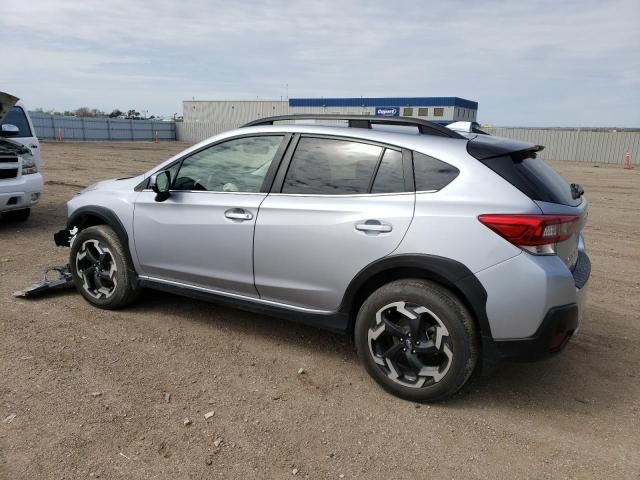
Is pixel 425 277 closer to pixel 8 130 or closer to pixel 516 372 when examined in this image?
pixel 516 372

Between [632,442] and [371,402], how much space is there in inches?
58.8

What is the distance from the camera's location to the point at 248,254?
3.75 metres

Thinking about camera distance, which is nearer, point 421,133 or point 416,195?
point 416,195

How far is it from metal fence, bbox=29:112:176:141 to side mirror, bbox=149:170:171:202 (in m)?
36.9

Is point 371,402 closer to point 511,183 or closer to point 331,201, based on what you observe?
point 331,201

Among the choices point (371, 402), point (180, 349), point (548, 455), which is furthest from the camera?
point (180, 349)

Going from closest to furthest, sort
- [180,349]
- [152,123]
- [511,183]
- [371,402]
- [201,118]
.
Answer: [511,183] < [371,402] < [180,349] < [152,123] < [201,118]

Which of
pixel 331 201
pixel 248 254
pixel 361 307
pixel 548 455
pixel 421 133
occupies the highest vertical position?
pixel 421 133

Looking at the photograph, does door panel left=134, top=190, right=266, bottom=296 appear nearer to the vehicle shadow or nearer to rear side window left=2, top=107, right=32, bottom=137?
the vehicle shadow

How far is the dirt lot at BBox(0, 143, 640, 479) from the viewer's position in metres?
2.72

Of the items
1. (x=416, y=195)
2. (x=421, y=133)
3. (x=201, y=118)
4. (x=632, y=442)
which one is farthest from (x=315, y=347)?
(x=201, y=118)

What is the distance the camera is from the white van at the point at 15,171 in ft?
24.0

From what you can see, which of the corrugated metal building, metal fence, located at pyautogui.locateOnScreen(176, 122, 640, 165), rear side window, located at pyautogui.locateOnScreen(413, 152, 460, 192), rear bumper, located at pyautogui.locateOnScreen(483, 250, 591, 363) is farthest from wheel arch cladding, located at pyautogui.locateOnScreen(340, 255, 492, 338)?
the corrugated metal building

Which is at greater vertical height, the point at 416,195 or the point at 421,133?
the point at 421,133
